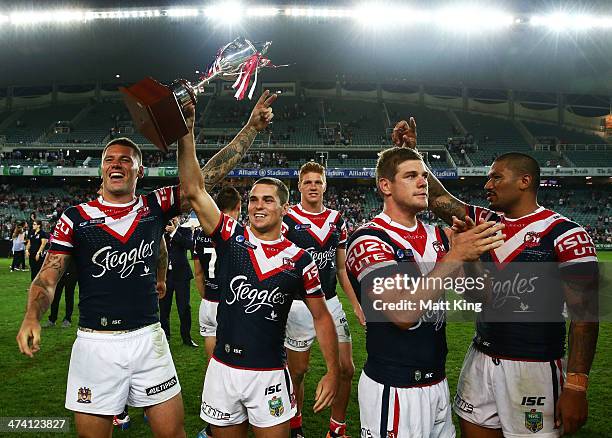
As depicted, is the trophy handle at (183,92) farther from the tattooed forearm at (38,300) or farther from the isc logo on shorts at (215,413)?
the isc logo on shorts at (215,413)

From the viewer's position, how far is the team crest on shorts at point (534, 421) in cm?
294

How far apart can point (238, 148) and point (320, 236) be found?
5.66 feet

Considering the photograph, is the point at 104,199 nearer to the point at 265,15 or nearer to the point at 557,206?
the point at 265,15

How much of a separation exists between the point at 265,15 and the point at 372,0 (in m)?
6.62

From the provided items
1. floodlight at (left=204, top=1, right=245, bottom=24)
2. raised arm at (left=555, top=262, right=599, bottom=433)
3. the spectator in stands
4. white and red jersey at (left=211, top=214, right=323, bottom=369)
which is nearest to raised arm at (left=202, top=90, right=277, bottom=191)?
white and red jersey at (left=211, top=214, right=323, bottom=369)

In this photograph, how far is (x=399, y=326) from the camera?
2.54 m

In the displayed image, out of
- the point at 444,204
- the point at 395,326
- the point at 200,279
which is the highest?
the point at 444,204

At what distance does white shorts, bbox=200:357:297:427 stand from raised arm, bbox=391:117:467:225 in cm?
164

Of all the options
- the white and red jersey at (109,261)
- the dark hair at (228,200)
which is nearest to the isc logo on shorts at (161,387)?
the white and red jersey at (109,261)

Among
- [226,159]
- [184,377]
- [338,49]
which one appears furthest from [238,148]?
[338,49]

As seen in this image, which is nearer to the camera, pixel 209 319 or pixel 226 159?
pixel 226 159

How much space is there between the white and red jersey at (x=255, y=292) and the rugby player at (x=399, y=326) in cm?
46

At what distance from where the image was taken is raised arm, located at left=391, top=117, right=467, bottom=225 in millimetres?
3652
